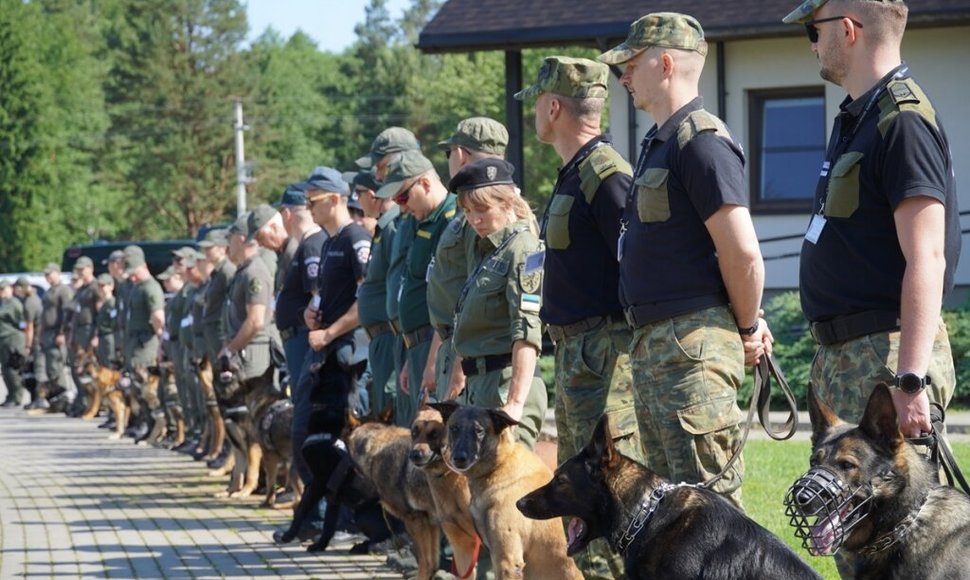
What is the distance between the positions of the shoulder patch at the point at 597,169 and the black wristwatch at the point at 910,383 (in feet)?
5.95

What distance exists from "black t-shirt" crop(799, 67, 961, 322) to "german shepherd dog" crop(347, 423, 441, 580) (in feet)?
11.2

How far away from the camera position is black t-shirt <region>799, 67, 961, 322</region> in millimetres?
4297

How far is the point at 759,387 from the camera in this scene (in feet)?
17.0

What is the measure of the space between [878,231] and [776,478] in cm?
624

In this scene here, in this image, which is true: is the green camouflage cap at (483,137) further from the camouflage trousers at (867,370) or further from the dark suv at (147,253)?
the dark suv at (147,253)

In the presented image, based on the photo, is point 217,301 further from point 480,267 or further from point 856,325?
point 856,325

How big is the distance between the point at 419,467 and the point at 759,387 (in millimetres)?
2285

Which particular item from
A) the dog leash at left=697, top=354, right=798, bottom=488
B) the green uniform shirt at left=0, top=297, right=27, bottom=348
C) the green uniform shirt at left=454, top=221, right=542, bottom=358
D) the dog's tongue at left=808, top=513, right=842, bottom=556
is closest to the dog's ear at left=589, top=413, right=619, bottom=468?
the dog leash at left=697, top=354, right=798, bottom=488

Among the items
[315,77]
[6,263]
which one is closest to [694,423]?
[6,263]

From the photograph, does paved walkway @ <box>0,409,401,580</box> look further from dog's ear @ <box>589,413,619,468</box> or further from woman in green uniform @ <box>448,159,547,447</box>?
dog's ear @ <box>589,413,619,468</box>

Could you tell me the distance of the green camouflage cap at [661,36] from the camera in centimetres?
508

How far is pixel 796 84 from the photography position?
1825 centimetres

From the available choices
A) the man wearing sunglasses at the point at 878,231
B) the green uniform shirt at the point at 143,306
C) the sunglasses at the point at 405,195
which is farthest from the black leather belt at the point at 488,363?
the green uniform shirt at the point at 143,306

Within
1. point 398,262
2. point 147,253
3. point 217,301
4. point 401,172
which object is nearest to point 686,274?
point 401,172
